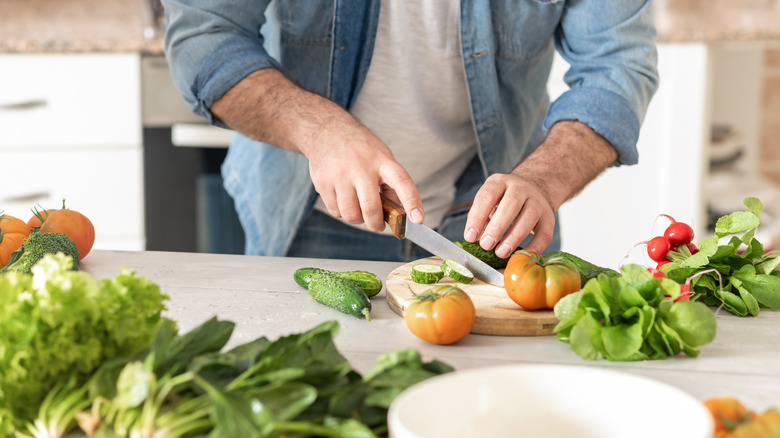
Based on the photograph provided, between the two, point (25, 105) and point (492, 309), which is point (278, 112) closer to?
point (492, 309)

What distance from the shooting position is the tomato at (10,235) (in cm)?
111

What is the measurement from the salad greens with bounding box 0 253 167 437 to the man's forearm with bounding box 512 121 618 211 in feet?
2.66

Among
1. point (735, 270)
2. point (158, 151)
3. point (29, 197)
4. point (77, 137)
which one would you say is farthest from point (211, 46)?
point (29, 197)

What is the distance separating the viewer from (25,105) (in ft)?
8.21

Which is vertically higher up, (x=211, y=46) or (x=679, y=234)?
(x=211, y=46)

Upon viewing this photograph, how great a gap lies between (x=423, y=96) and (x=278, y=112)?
403 mm

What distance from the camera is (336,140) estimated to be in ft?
3.85

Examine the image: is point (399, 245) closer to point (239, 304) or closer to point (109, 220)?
point (239, 304)

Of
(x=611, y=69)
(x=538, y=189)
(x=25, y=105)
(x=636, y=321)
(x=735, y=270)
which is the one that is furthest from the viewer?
(x=25, y=105)

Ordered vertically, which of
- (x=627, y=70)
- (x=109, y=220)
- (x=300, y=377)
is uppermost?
(x=627, y=70)

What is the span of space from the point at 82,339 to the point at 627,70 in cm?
119

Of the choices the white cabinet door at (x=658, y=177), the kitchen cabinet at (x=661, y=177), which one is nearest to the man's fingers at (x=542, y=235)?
the kitchen cabinet at (x=661, y=177)

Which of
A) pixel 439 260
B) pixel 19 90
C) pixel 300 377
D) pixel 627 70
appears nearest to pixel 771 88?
pixel 627 70

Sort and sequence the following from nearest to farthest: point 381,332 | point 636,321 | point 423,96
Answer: point 636,321, point 381,332, point 423,96
